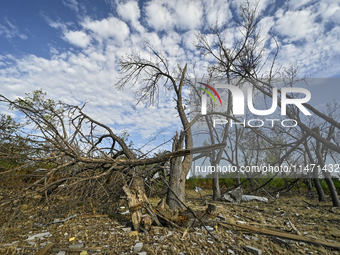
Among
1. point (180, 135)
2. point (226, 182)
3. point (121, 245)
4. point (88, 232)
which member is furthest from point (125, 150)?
point (226, 182)

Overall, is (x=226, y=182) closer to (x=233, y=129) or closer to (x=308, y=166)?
(x=233, y=129)

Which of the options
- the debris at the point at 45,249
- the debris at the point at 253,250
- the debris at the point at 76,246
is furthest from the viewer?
the debris at the point at 76,246

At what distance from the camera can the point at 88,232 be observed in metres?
3.85

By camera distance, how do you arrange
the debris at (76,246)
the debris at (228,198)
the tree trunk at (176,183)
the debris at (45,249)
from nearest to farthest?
the debris at (45,249) → the debris at (76,246) → the tree trunk at (176,183) → the debris at (228,198)

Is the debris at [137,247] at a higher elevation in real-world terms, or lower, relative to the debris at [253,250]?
lower

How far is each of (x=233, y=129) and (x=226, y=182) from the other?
3.66m

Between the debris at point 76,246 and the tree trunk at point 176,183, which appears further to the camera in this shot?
the tree trunk at point 176,183

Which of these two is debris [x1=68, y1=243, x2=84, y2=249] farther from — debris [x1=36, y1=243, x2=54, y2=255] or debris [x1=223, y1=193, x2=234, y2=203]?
debris [x1=223, y1=193, x2=234, y2=203]

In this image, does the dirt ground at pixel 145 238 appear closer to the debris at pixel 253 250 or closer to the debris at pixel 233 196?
the debris at pixel 253 250

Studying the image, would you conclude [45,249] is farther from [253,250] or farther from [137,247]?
[253,250]

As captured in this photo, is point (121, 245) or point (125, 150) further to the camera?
point (125, 150)

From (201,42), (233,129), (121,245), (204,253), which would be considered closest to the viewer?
(204,253)

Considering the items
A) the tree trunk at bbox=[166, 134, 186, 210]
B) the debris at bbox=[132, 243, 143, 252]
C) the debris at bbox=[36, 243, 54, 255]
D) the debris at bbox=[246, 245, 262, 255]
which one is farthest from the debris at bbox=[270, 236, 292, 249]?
the debris at bbox=[36, 243, 54, 255]

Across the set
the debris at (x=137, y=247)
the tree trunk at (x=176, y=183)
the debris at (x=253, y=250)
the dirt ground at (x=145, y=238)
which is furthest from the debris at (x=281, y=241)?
the debris at (x=137, y=247)
